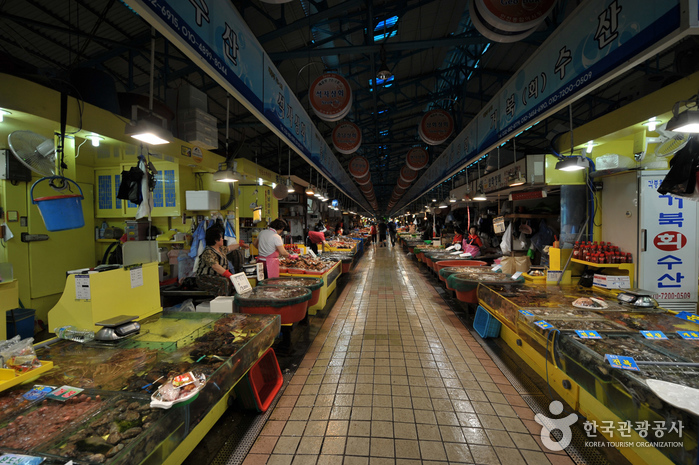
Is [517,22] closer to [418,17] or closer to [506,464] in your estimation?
[506,464]

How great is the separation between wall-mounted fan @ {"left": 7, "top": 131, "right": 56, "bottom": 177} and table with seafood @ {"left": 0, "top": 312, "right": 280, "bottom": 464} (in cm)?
184

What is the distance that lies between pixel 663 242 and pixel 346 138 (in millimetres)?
6043

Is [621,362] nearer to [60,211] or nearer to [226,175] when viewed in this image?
[60,211]

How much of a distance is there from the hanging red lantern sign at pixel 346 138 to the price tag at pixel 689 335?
6287 millimetres

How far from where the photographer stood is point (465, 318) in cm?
592

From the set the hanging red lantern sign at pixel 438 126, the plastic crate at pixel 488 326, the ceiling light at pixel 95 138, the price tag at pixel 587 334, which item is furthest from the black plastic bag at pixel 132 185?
the hanging red lantern sign at pixel 438 126

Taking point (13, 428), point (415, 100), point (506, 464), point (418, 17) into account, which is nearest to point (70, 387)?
point (13, 428)

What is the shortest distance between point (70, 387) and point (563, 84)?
4.63 metres

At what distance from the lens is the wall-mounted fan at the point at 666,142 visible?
128 inches

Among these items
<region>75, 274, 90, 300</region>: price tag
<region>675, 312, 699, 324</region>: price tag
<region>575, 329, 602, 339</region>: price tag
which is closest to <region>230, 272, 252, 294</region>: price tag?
→ <region>75, 274, 90, 300</region>: price tag

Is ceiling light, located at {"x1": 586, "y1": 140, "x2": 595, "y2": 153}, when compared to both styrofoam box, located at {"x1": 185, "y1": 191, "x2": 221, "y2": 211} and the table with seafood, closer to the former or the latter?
the table with seafood

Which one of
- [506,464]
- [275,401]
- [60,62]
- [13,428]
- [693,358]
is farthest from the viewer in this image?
[60,62]

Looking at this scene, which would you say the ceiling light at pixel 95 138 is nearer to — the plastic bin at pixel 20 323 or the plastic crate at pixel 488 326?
the plastic bin at pixel 20 323

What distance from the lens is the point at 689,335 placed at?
8.24 ft
